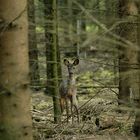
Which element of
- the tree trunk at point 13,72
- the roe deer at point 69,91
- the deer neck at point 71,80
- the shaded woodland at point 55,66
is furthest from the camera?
the deer neck at point 71,80

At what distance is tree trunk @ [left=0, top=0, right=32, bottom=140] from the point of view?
236 inches

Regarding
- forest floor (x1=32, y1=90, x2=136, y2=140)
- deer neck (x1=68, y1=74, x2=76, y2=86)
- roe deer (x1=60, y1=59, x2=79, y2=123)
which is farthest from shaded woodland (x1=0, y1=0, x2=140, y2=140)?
deer neck (x1=68, y1=74, x2=76, y2=86)

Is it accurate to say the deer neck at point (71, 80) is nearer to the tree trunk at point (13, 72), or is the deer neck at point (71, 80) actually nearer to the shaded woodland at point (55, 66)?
the shaded woodland at point (55, 66)

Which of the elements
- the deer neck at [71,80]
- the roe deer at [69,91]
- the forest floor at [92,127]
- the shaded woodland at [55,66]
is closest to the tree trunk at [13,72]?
the shaded woodland at [55,66]

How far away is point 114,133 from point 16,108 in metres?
3.77

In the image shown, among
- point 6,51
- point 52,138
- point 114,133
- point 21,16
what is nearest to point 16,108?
point 6,51

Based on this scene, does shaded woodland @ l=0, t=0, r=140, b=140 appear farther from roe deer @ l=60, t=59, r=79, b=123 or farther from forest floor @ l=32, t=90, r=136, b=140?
roe deer @ l=60, t=59, r=79, b=123

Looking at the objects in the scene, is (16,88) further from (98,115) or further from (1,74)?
(98,115)

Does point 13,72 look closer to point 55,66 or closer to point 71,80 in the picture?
point 55,66

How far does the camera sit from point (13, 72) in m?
6.00

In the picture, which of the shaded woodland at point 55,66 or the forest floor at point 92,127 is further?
the forest floor at point 92,127

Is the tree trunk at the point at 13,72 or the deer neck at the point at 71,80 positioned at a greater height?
the tree trunk at the point at 13,72

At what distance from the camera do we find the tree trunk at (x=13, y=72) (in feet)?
19.6

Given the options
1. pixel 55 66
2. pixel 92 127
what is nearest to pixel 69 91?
pixel 55 66
